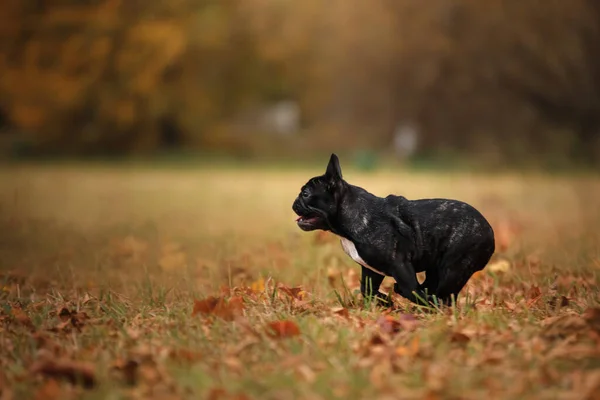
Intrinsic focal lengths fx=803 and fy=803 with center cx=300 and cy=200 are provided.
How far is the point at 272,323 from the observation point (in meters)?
4.07

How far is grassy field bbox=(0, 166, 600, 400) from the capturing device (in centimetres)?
333

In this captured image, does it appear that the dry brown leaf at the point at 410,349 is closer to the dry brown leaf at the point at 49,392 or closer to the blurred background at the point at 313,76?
the dry brown leaf at the point at 49,392

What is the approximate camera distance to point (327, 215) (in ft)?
15.6

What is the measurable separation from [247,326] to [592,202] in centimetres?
1070

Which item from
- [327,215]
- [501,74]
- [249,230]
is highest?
[501,74]

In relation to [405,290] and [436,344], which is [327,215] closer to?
[405,290]

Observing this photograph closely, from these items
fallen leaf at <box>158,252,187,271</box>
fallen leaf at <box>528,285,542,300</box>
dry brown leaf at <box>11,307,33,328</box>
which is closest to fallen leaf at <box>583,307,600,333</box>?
fallen leaf at <box>528,285,542,300</box>

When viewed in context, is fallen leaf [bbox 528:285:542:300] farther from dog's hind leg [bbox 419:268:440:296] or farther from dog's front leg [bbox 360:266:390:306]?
dog's front leg [bbox 360:266:390:306]

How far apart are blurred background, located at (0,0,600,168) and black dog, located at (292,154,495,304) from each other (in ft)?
57.7

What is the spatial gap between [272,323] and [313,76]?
93.8 ft

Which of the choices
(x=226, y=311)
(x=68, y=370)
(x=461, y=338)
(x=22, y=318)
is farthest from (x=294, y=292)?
(x=68, y=370)

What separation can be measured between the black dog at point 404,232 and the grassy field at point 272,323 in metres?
0.18

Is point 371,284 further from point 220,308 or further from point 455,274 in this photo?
point 220,308

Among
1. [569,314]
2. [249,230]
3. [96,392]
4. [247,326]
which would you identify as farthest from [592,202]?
[96,392]
